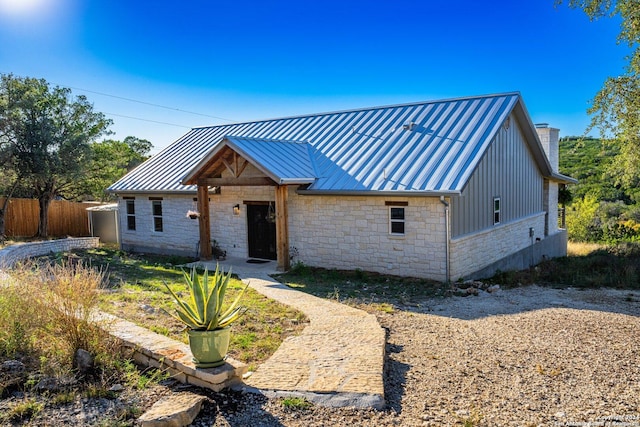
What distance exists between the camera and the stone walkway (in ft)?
17.8

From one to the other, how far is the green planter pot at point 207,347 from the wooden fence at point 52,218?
942 inches

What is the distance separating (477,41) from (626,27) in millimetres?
5470

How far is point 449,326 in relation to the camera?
875 centimetres

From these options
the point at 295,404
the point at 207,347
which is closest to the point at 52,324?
the point at 207,347

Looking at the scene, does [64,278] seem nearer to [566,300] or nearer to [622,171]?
[566,300]

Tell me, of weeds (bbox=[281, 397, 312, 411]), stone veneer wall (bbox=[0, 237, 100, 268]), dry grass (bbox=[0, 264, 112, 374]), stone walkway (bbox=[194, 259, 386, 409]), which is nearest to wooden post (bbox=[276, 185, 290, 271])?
stone walkway (bbox=[194, 259, 386, 409])

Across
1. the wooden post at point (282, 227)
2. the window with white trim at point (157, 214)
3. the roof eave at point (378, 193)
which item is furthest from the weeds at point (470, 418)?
the window with white trim at point (157, 214)

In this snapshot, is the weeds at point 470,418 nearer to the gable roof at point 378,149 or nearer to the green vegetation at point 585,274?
the gable roof at point 378,149

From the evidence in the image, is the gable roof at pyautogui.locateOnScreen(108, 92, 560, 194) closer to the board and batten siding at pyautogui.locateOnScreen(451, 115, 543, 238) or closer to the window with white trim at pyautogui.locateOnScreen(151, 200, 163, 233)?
the board and batten siding at pyautogui.locateOnScreen(451, 115, 543, 238)

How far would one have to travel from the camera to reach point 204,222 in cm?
1672

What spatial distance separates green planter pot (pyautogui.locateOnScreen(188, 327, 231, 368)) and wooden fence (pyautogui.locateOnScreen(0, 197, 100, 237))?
78.5ft

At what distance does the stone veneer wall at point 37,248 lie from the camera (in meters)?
15.0

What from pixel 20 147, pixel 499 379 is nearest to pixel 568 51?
pixel 499 379

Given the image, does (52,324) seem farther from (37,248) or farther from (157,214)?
(157,214)
